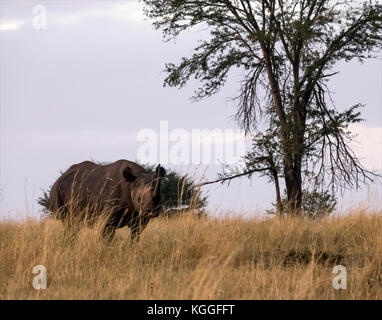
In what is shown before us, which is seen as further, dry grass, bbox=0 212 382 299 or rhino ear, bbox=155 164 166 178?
rhino ear, bbox=155 164 166 178

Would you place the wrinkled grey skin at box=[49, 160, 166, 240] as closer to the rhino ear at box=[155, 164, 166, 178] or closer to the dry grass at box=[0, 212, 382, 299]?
the rhino ear at box=[155, 164, 166, 178]

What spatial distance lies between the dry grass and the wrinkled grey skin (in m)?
0.38

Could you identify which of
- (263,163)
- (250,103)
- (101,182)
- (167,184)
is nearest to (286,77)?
(250,103)

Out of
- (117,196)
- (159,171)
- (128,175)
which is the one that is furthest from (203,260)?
(117,196)

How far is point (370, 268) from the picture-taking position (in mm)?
8789

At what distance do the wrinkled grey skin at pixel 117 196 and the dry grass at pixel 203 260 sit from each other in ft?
1.25

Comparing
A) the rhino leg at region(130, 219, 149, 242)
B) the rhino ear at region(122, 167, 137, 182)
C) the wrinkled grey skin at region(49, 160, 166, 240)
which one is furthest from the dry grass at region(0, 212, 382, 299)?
the rhino ear at region(122, 167, 137, 182)

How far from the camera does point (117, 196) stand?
1138cm

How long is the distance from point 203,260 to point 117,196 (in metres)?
2.89

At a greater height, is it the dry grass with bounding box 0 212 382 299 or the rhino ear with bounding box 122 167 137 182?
the rhino ear with bounding box 122 167 137 182

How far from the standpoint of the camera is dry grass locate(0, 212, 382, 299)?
7.74 m

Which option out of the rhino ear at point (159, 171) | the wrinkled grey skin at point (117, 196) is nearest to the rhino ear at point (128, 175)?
the wrinkled grey skin at point (117, 196)

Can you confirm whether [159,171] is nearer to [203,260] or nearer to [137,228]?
[137,228]
